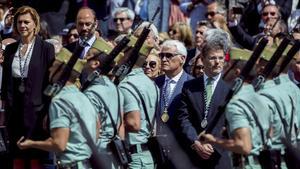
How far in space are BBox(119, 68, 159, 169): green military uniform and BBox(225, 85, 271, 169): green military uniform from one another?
174 cm

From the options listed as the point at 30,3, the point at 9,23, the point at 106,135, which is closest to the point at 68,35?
the point at 9,23

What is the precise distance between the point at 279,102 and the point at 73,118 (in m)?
2.07

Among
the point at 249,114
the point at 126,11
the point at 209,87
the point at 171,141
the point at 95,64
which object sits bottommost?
the point at 171,141

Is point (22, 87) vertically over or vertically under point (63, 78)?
under

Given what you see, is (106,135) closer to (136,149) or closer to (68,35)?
(136,149)

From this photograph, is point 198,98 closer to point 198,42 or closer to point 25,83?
point 25,83

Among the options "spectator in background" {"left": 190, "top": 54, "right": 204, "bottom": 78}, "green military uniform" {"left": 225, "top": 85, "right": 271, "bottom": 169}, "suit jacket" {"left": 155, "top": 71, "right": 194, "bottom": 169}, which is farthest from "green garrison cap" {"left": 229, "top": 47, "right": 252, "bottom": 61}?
"spectator in background" {"left": 190, "top": 54, "right": 204, "bottom": 78}

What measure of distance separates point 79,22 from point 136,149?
336 cm

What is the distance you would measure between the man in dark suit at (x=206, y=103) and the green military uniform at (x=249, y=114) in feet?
4.97

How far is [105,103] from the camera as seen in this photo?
12438mm

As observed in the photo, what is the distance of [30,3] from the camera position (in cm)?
1977

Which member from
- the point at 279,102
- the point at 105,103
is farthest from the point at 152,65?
the point at 279,102

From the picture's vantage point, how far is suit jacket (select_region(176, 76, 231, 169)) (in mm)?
13383

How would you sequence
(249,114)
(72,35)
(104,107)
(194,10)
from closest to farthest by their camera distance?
1. (249,114)
2. (104,107)
3. (72,35)
4. (194,10)
